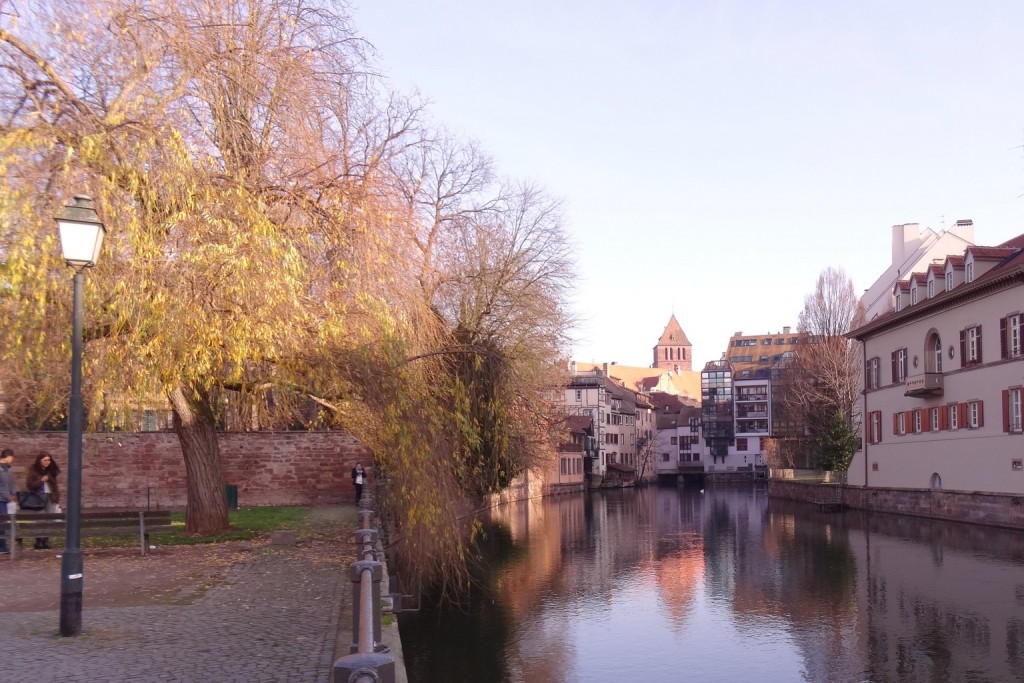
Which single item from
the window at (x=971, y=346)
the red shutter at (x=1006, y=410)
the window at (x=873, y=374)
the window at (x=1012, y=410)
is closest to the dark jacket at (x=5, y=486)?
the window at (x=1012, y=410)

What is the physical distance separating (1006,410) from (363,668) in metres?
33.3

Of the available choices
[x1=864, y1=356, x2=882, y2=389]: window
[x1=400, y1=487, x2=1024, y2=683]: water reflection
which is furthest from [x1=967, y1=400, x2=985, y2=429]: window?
[x1=864, y1=356, x2=882, y2=389]: window

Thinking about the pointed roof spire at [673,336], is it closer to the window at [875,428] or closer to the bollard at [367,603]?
the window at [875,428]

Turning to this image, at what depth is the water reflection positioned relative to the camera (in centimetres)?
1133

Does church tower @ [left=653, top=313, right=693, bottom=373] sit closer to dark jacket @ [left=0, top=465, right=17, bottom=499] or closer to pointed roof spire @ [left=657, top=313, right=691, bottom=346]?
pointed roof spire @ [left=657, top=313, right=691, bottom=346]

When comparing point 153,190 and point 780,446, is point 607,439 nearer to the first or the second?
point 780,446

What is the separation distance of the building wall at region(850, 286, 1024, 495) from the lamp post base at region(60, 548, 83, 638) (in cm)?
3002

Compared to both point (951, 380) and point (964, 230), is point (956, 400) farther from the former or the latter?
point (964, 230)

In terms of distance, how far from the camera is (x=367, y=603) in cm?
627

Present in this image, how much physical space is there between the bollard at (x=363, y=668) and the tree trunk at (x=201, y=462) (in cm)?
1304

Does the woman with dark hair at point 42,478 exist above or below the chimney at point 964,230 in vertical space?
below

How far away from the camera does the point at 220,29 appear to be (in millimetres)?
12531

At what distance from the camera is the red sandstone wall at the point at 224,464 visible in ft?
94.1

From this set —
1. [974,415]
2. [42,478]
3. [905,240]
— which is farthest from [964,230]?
[42,478]
